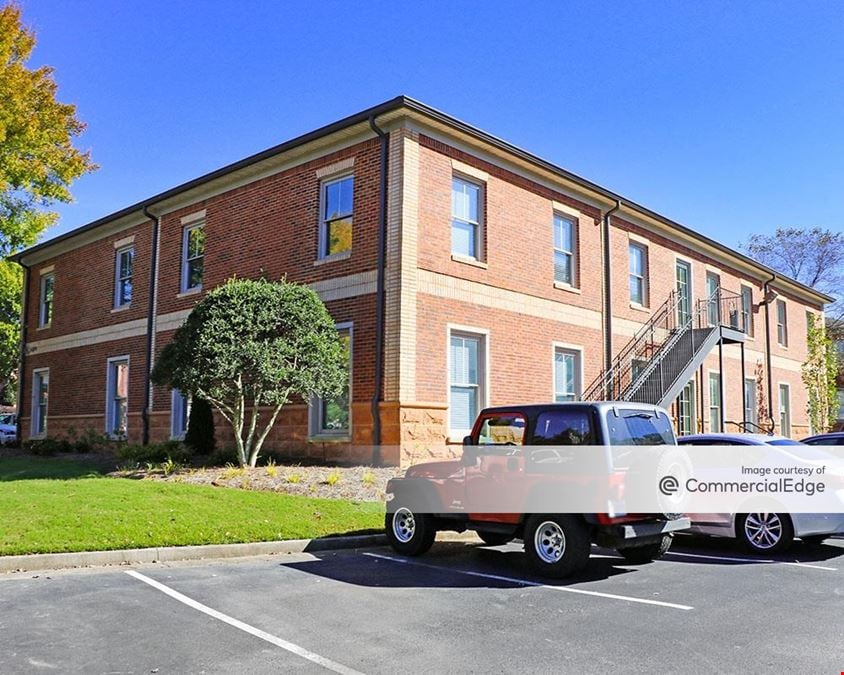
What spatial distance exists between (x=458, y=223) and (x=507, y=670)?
1263 cm

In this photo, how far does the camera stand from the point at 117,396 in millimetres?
22891

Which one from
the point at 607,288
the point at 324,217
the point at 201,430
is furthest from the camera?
the point at 607,288

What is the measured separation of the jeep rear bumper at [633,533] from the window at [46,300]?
24.2 m

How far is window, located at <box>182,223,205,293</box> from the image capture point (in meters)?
20.5

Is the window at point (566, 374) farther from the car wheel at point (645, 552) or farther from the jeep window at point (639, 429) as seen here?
the jeep window at point (639, 429)

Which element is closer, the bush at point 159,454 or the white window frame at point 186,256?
the bush at point 159,454

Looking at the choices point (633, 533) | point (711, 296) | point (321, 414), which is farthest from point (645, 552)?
point (711, 296)

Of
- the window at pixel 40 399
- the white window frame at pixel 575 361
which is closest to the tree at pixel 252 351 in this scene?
the white window frame at pixel 575 361

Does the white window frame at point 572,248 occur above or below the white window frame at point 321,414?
above

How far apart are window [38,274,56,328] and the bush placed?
478 inches

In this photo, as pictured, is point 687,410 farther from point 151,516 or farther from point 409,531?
point 151,516

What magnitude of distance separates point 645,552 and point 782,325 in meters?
24.4

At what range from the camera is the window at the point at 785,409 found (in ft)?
95.5

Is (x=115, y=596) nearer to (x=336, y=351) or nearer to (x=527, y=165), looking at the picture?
(x=336, y=351)
